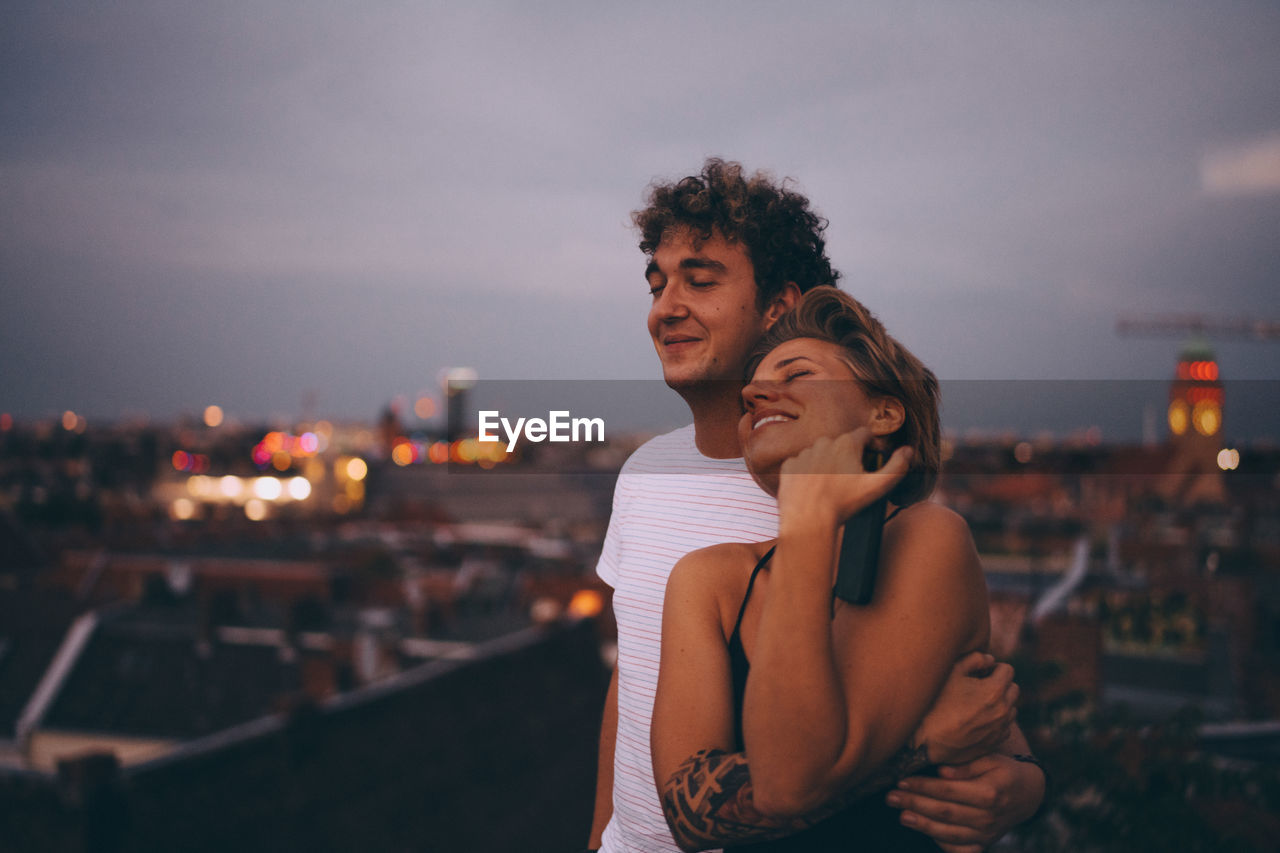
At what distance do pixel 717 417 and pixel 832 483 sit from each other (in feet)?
3.07

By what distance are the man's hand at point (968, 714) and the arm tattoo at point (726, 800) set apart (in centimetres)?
4

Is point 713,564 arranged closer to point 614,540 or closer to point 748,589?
point 748,589

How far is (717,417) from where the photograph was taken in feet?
7.66

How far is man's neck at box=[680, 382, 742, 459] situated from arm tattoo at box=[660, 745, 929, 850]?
3.23 ft

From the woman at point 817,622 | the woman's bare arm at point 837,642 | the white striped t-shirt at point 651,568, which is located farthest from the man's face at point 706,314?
the woman's bare arm at point 837,642

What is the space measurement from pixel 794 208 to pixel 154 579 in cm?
3514

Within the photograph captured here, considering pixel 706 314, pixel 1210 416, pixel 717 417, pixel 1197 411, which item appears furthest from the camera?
pixel 1197 411

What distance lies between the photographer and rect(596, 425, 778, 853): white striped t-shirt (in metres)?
2.06

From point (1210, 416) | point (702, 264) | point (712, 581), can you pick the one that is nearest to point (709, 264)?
point (702, 264)

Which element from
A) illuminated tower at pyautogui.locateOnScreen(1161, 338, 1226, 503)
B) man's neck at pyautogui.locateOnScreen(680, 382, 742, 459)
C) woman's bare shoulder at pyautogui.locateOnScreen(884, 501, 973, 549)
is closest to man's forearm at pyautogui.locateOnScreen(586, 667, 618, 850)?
man's neck at pyautogui.locateOnScreen(680, 382, 742, 459)

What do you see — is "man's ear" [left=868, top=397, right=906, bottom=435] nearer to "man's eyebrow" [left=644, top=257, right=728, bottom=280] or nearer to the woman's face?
the woman's face

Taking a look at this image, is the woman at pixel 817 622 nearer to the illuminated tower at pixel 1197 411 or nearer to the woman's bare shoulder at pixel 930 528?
the woman's bare shoulder at pixel 930 528

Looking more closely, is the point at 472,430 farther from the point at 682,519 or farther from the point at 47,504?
the point at 47,504

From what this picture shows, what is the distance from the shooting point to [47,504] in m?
66.4
